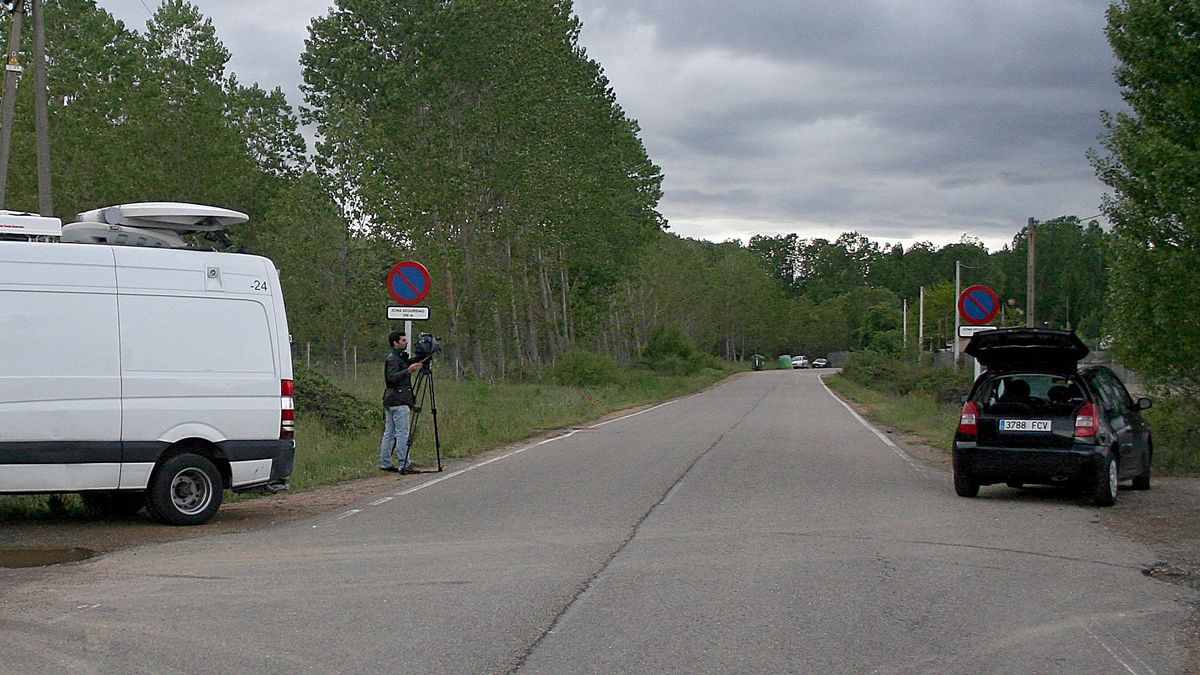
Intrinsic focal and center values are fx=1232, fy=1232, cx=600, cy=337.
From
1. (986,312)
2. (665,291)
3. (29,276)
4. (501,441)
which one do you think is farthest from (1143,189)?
(665,291)

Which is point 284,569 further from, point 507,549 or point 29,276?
point 29,276

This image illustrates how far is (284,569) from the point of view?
885cm

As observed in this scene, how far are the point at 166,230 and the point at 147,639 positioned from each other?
576 cm

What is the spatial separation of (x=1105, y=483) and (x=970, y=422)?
4.89 ft

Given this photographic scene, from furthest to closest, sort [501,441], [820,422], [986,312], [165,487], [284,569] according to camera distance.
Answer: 1. [820,422]
2. [501,441]
3. [986,312]
4. [165,487]
5. [284,569]

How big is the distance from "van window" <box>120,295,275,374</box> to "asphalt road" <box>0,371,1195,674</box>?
5.39 ft

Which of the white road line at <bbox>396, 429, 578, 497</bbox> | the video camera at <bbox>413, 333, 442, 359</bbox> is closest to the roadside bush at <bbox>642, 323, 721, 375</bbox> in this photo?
the white road line at <bbox>396, 429, 578, 497</bbox>

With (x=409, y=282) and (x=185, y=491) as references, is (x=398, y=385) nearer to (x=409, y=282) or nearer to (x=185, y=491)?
(x=409, y=282)

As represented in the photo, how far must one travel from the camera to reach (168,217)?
451 inches

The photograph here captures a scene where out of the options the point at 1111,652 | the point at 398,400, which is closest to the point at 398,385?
the point at 398,400

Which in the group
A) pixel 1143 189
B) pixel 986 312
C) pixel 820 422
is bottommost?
pixel 820 422

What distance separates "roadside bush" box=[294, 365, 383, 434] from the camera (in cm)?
2197

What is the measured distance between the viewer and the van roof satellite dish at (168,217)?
37.0 ft

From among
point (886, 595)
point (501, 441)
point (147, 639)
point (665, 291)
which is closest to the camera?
point (147, 639)
